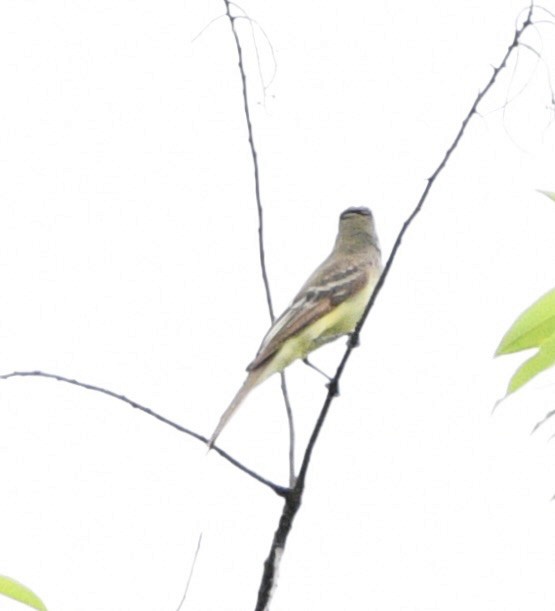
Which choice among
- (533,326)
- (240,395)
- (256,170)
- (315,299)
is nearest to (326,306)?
(315,299)

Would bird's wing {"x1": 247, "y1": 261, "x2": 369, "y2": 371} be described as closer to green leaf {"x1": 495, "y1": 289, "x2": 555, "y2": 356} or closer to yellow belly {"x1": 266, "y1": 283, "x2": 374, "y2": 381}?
yellow belly {"x1": 266, "y1": 283, "x2": 374, "y2": 381}

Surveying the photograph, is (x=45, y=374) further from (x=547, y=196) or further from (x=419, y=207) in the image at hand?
(x=547, y=196)

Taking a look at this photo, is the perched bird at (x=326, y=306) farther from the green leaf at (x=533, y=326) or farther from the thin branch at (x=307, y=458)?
the green leaf at (x=533, y=326)

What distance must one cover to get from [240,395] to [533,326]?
358cm

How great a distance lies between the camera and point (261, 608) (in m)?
2.45

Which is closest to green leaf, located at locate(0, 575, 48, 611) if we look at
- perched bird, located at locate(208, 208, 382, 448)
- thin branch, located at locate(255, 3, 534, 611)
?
thin branch, located at locate(255, 3, 534, 611)

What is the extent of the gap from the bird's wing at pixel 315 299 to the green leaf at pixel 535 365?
160 inches

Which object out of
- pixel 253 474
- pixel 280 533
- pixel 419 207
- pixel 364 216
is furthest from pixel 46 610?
pixel 364 216

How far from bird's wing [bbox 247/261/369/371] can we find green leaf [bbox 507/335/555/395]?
13.3 feet

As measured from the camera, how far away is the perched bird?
633cm

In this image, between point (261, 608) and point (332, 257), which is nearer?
point (261, 608)

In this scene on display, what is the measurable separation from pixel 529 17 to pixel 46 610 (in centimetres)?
191

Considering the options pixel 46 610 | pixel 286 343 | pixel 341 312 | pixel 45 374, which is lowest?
pixel 46 610

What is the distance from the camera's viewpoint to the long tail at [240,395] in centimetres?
503
